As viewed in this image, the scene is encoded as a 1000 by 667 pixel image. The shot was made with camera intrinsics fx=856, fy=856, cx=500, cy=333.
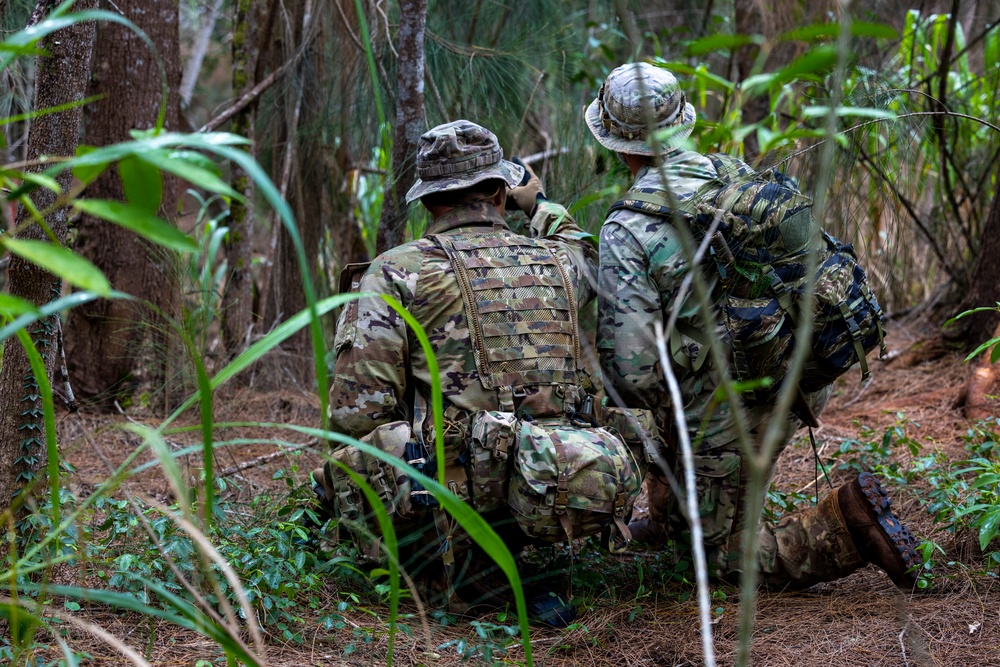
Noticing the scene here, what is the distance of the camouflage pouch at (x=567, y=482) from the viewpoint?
2469 millimetres

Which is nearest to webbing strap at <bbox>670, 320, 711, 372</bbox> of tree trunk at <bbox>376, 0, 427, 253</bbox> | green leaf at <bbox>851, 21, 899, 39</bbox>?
tree trunk at <bbox>376, 0, 427, 253</bbox>

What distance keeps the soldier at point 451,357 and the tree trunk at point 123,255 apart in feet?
4.94

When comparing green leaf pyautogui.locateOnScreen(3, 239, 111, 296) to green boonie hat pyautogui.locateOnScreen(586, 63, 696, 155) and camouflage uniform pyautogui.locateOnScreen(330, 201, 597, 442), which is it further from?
green boonie hat pyautogui.locateOnScreen(586, 63, 696, 155)

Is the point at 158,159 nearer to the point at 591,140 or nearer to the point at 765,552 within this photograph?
the point at 765,552

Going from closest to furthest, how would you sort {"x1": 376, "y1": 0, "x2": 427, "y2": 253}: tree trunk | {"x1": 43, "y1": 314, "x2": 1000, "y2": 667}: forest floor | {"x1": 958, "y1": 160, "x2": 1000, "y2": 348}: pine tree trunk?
{"x1": 43, "y1": 314, "x2": 1000, "y2": 667}: forest floor, {"x1": 376, "y1": 0, "x2": 427, "y2": 253}: tree trunk, {"x1": 958, "y1": 160, "x2": 1000, "y2": 348}: pine tree trunk

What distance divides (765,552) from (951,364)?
2215 mm

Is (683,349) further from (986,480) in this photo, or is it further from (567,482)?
(986,480)

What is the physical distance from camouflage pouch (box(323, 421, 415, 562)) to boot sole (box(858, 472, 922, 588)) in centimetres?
139

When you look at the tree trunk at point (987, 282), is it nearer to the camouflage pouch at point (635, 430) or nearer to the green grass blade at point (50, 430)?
the camouflage pouch at point (635, 430)

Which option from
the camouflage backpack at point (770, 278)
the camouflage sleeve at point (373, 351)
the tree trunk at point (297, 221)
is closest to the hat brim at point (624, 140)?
the camouflage backpack at point (770, 278)

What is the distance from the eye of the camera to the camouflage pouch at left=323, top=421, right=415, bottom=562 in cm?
252

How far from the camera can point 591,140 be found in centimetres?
380

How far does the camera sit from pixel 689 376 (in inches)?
110

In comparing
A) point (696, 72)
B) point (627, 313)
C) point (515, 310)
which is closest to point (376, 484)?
point (515, 310)
